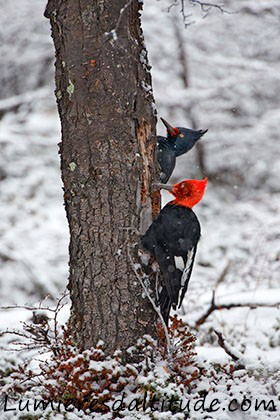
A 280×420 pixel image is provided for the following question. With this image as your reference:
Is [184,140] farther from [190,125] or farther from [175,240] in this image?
[190,125]

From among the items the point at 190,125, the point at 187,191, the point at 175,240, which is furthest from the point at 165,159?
the point at 190,125

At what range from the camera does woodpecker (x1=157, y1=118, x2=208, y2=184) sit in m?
3.60

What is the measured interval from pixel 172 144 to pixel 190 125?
24.3 ft

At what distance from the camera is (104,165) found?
9.87 ft

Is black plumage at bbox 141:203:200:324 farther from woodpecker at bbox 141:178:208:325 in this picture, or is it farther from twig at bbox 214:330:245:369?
twig at bbox 214:330:245:369

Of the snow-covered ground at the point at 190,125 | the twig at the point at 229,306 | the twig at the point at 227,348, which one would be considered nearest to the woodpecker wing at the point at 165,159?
the twig at the point at 227,348

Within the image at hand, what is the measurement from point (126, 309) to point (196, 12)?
357 inches

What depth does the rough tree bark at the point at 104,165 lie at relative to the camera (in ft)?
9.84

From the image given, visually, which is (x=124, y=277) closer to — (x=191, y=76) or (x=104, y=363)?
(x=104, y=363)

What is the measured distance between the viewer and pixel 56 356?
10.1 feet

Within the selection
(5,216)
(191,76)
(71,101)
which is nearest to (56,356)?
(71,101)

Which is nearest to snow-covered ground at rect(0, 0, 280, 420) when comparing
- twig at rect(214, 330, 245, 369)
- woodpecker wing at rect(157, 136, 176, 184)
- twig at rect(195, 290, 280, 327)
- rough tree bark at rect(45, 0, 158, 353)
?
twig at rect(195, 290, 280, 327)

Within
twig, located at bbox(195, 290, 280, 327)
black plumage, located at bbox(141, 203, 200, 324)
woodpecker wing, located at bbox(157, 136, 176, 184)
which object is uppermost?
woodpecker wing, located at bbox(157, 136, 176, 184)

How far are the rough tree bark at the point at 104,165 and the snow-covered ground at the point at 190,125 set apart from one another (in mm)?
5849
